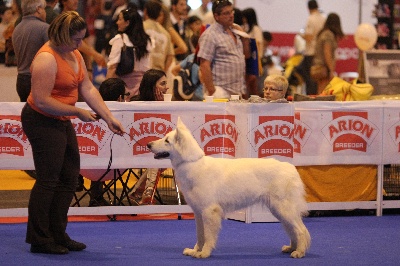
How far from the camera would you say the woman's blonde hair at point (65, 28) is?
261 inches

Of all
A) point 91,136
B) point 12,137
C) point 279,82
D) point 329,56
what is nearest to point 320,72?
point 329,56

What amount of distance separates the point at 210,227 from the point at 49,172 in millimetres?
1288

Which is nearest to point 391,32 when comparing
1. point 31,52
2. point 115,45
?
point 115,45

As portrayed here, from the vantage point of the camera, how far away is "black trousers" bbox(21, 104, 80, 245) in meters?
6.70

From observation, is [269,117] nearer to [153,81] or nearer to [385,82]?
[153,81]

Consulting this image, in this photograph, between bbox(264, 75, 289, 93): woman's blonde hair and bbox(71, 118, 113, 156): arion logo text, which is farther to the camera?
bbox(264, 75, 289, 93): woman's blonde hair

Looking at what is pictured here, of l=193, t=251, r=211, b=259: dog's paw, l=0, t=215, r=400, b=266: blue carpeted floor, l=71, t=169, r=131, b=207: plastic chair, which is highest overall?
l=71, t=169, r=131, b=207: plastic chair

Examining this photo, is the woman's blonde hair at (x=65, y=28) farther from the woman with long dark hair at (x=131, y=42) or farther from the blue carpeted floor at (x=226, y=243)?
the woman with long dark hair at (x=131, y=42)

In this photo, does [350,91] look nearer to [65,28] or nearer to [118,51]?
[118,51]

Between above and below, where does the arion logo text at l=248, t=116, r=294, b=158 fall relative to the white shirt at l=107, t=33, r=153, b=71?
below

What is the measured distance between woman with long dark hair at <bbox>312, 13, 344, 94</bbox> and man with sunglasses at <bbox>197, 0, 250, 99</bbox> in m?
3.63

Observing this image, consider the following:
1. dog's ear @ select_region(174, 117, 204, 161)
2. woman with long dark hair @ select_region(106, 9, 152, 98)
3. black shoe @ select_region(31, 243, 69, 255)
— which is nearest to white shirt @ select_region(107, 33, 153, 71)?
woman with long dark hair @ select_region(106, 9, 152, 98)

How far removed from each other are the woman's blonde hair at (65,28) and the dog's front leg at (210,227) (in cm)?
166

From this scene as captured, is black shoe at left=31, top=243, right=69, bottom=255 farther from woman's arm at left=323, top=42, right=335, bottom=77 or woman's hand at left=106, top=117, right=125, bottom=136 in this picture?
woman's arm at left=323, top=42, right=335, bottom=77
